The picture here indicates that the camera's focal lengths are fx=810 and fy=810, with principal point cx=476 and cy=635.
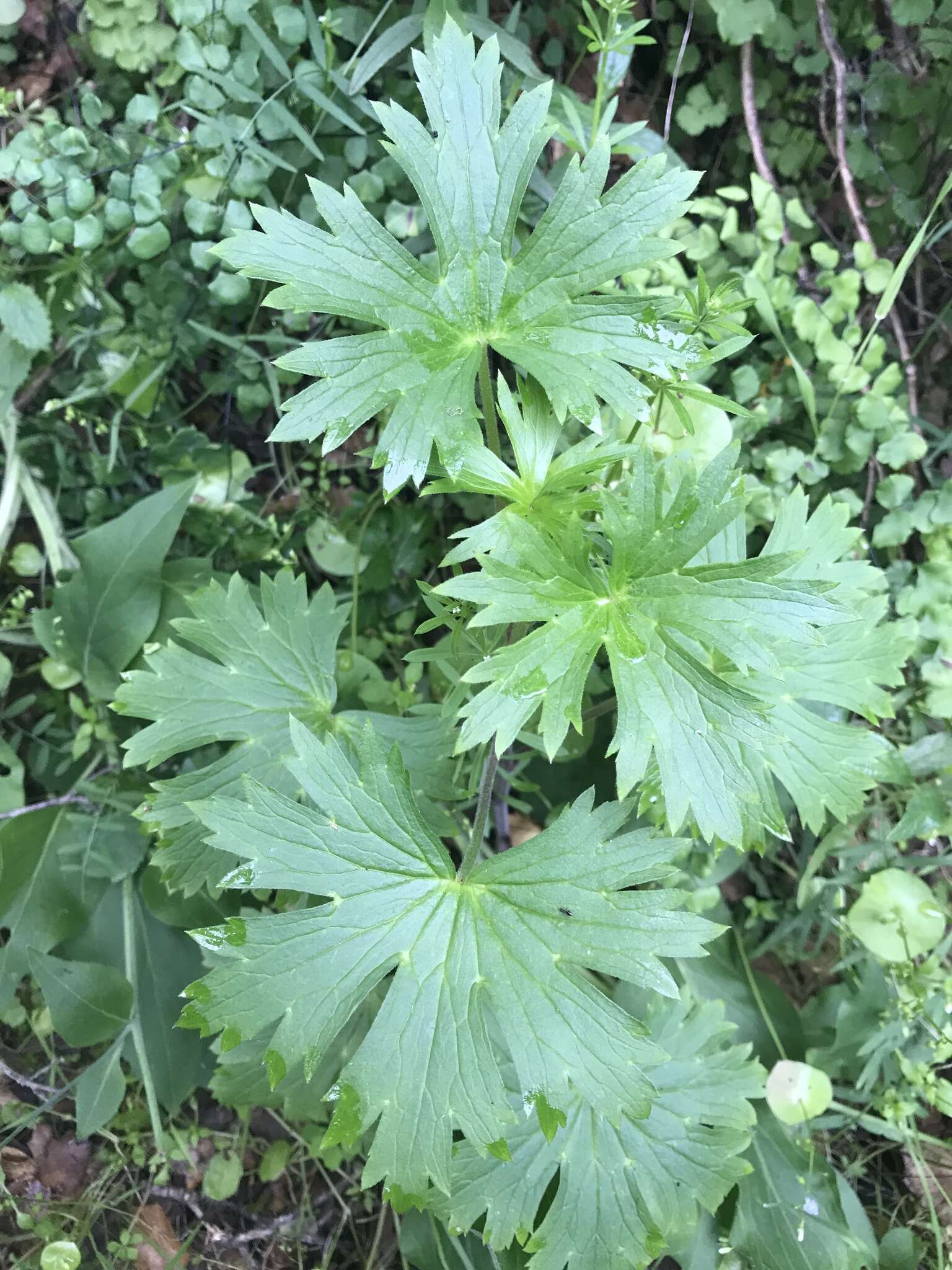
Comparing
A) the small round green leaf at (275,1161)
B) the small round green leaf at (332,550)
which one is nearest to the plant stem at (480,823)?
the small round green leaf at (332,550)

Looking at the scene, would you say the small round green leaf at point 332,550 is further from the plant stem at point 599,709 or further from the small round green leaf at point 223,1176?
the small round green leaf at point 223,1176

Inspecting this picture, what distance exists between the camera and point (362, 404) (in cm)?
106

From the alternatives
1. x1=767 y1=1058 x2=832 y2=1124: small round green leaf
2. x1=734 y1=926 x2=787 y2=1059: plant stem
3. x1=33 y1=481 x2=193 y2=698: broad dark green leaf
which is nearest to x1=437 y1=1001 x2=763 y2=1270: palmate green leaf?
x1=767 y1=1058 x2=832 y2=1124: small round green leaf

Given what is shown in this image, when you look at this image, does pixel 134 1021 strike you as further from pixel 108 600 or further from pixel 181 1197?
pixel 108 600

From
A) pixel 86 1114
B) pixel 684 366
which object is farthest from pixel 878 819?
pixel 86 1114

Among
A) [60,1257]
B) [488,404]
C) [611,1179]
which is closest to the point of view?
[488,404]

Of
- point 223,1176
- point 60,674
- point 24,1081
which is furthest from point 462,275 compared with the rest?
point 223,1176

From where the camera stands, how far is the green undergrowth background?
156 cm

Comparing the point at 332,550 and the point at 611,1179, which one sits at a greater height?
the point at 332,550

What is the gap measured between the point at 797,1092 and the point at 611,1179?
0.48m

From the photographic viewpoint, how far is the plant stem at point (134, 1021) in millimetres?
1523

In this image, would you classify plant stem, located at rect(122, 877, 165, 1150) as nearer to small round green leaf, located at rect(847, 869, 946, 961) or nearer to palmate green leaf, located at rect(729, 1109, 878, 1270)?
palmate green leaf, located at rect(729, 1109, 878, 1270)

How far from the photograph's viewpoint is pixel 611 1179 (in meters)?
1.25

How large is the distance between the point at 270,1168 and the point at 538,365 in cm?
166
